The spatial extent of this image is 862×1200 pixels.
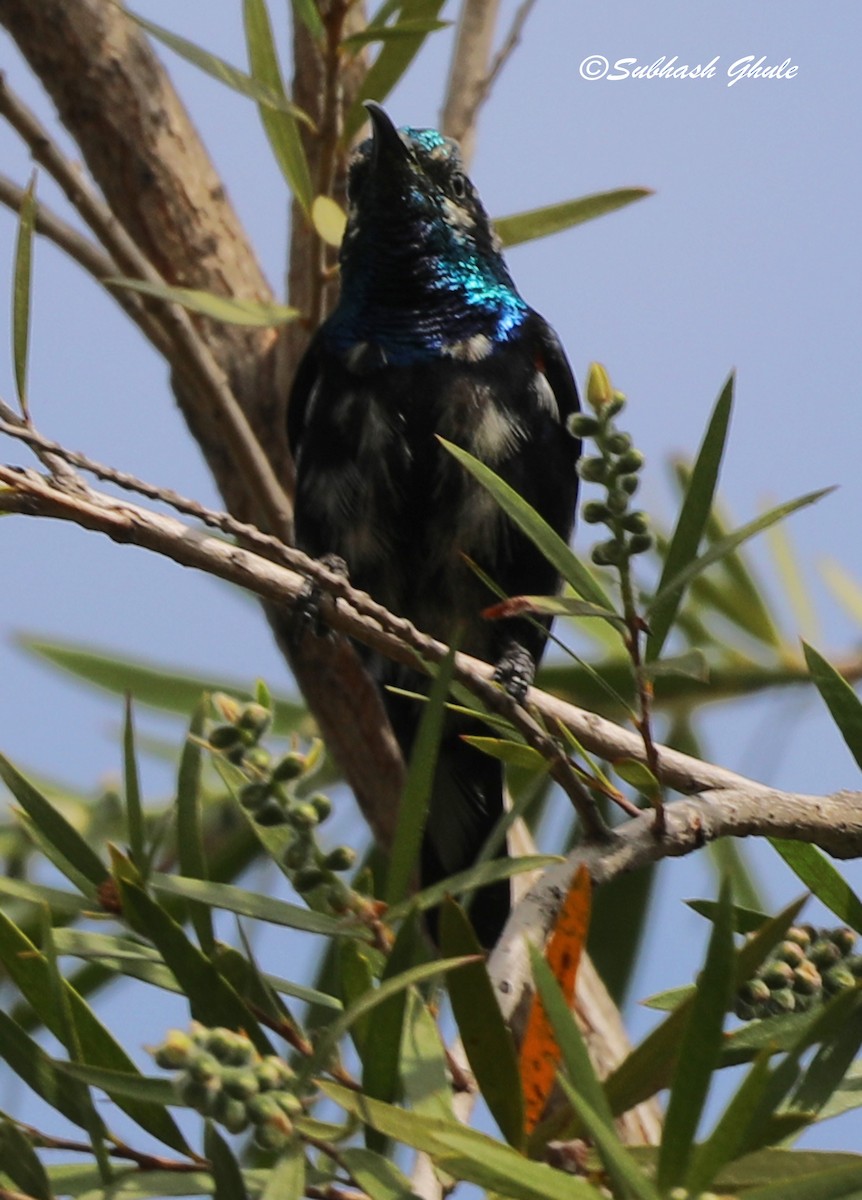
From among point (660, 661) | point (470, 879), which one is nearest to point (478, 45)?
point (660, 661)

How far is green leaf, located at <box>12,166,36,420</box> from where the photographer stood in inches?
54.0

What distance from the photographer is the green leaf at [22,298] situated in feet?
4.50

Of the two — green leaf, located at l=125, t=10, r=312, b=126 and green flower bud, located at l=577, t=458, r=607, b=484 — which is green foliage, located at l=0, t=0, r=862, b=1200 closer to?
green flower bud, located at l=577, t=458, r=607, b=484

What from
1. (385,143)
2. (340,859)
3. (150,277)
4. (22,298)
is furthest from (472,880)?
(385,143)

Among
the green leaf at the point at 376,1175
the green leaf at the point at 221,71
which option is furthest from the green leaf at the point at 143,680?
the green leaf at the point at 376,1175

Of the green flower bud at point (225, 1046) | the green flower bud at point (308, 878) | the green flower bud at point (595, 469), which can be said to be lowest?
the green flower bud at point (225, 1046)

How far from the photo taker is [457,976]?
3.20 ft

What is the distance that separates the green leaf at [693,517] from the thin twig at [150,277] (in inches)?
56.2

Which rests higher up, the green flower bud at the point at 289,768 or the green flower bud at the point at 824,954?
the green flower bud at the point at 289,768

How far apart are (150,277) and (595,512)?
1.64 meters

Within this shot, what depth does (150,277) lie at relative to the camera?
2.57 meters

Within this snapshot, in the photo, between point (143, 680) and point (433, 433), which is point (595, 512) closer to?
point (433, 433)

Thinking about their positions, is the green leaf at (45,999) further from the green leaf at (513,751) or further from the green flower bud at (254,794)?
the green leaf at (513,751)

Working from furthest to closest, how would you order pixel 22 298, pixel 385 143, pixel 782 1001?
pixel 385 143 < pixel 22 298 < pixel 782 1001
